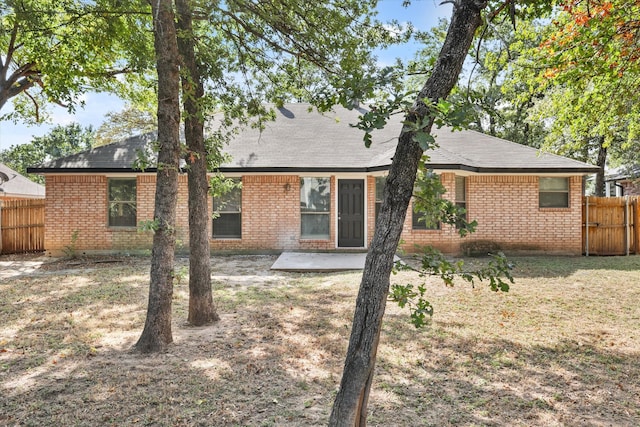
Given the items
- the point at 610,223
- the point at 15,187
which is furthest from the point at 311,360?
the point at 15,187

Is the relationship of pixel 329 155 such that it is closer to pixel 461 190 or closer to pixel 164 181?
pixel 461 190

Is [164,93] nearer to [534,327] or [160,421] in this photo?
[160,421]

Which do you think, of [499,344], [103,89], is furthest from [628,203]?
[103,89]

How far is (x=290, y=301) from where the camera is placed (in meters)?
6.85

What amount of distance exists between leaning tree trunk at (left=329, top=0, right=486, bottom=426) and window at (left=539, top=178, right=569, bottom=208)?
11788 mm

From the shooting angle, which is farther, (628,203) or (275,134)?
(275,134)

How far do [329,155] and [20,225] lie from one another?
11069mm

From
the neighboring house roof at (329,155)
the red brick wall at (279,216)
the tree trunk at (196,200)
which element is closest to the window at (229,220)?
the red brick wall at (279,216)

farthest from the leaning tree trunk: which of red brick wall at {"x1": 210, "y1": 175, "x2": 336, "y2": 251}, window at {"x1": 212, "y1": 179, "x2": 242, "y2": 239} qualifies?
window at {"x1": 212, "y1": 179, "x2": 242, "y2": 239}

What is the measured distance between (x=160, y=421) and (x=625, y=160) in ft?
76.5

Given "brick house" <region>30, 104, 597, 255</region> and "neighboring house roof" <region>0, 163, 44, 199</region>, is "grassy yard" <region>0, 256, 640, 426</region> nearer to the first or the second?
"brick house" <region>30, 104, 597, 255</region>

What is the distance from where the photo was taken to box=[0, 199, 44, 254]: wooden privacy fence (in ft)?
45.5

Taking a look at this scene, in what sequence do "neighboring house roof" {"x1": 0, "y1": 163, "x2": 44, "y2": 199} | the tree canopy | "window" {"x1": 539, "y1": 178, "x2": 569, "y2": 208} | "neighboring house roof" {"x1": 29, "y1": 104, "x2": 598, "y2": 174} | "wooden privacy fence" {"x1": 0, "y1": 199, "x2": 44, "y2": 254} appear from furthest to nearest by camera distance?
"neighboring house roof" {"x1": 0, "y1": 163, "x2": 44, "y2": 199} < "wooden privacy fence" {"x1": 0, "y1": 199, "x2": 44, "y2": 254} < "window" {"x1": 539, "y1": 178, "x2": 569, "y2": 208} < "neighboring house roof" {"x1": 29, "y1": 104, "x2": 598, "y2": 174} < the tree canopy

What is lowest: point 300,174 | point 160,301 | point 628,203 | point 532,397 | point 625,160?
point 532,397
